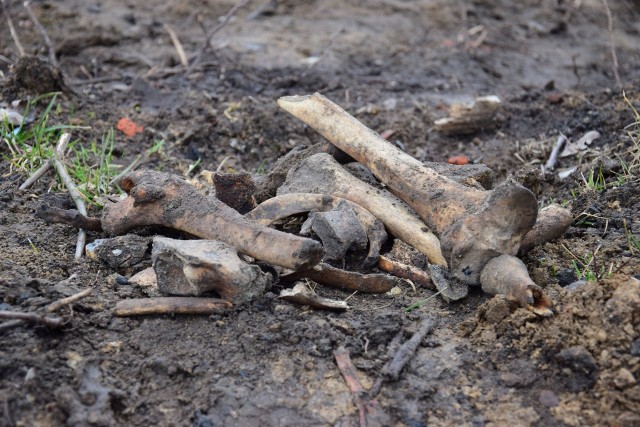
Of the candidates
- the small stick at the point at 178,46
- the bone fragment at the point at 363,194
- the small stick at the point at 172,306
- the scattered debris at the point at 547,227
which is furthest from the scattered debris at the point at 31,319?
the small stick at the point at 178,46

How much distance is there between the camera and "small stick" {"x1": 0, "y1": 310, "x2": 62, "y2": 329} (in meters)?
2.05

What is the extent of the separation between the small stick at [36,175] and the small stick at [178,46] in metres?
2.04

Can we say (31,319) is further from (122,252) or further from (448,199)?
(448,199)

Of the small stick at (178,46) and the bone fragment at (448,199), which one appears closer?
the bone fragment at (448,199)

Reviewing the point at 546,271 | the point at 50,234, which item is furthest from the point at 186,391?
the point at 546,271

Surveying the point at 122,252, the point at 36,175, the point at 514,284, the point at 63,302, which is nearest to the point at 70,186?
the point at 36,175

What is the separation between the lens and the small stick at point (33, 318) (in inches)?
80.7

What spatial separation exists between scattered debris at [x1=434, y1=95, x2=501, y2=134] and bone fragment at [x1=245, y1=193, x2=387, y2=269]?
76.8 inches

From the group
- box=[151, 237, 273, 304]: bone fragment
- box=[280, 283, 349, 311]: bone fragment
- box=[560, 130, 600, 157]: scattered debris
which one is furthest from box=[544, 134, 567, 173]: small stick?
box=[151, 237, 273, 304]: bone fragment

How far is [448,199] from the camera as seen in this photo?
8.54 ft

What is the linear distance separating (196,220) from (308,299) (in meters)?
0.55

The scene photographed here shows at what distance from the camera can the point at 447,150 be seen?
4430mm

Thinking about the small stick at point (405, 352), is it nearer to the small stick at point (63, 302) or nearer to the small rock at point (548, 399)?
the small rock at point (548, 399)

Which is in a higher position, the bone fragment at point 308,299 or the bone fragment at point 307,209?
the bone fragment at point 307,209
